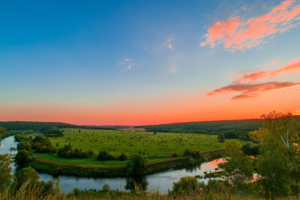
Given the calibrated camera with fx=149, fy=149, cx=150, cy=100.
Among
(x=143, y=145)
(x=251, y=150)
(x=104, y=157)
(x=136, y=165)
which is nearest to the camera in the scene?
(x=136, y=165)

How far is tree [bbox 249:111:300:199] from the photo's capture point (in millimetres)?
17453

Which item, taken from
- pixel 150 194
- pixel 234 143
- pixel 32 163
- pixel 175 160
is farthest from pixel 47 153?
pixel 150 194

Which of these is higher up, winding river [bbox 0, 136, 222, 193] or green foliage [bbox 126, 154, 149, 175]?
green foliage [bbox 126, 154, 149, 175]

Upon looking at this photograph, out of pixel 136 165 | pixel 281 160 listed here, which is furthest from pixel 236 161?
pixel 136 165

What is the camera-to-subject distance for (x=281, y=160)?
1767cm

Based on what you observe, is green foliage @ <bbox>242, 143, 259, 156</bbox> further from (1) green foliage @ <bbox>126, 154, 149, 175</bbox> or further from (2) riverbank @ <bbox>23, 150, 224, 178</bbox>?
(1) green foliage @ <bbox>126, 154, 149, 175</bbox>

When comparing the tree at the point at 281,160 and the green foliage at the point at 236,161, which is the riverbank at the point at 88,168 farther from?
the tree at the point at 281,160

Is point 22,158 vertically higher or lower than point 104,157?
lower

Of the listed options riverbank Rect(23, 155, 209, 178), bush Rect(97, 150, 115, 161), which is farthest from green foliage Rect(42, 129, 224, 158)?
riverbank Rect(23, 155, 209, 178)

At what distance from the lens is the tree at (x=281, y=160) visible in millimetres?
17453

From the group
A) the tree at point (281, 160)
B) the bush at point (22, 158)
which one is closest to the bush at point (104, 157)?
the bush at point (22, 158)

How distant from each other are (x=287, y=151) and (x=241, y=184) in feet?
24.5

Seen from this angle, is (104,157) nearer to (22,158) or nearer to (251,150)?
(22,158)

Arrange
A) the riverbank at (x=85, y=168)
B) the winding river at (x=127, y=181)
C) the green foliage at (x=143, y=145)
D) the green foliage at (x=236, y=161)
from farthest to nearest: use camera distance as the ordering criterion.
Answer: the green foliage at (x=143, y=145)
the riverbank at (x=85, y=168)
the winding river at (x=127, y=181)
the green foliage at (x=236, y=161)
